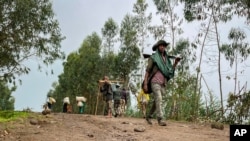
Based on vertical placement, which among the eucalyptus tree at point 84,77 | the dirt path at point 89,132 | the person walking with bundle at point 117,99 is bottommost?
the dirt path at point 89,132

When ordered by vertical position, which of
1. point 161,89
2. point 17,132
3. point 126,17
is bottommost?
point 17,132

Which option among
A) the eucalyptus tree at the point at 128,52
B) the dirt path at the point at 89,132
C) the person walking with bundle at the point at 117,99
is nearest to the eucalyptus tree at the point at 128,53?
the eucalyptus tree at the point at 128,52

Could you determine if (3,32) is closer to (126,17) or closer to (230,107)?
(230,107)

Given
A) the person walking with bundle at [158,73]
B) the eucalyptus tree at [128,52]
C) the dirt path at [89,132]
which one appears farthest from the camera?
the eucalyptus tree at [128,52]

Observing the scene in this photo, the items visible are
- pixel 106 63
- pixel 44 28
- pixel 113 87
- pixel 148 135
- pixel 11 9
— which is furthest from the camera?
pixel 106 63

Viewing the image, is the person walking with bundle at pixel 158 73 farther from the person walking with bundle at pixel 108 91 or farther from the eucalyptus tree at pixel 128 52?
the eucalyptus tree at pixel 128 52

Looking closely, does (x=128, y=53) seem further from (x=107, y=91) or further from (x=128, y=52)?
(x=107, y=91)

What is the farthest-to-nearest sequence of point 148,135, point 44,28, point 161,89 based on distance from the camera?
point 44,28 → point 161,89 → point 148,135

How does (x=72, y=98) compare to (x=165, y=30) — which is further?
(x=72, y=98)

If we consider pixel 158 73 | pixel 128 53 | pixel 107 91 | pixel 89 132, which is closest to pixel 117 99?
pixel 107 91

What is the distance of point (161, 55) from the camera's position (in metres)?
9.62

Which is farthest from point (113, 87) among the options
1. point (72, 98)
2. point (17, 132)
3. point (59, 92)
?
point (59, 92)

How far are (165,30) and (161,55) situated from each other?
66.0 feet

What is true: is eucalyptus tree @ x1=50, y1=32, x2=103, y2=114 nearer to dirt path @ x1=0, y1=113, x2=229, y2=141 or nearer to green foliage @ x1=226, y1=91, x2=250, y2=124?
green foliage @ x1=226, y1=91, x2=250, y2=124
